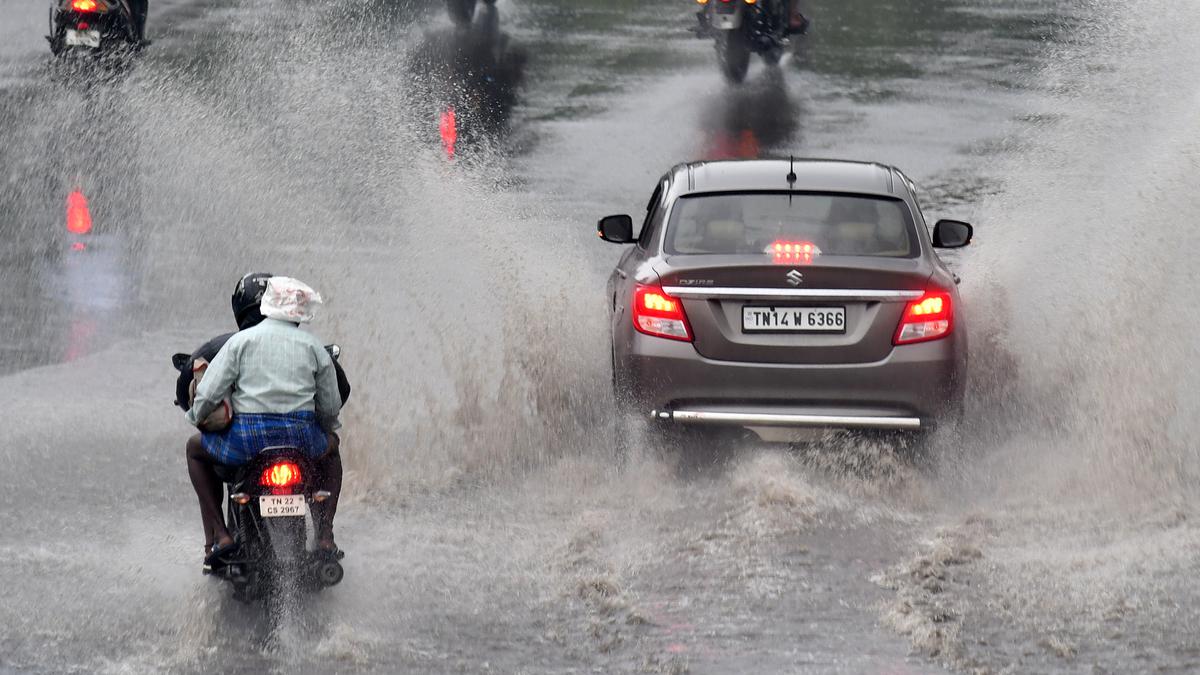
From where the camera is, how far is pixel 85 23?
19406mm

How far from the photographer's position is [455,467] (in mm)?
10258

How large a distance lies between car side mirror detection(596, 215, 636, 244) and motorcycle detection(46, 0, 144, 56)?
33.6 feet

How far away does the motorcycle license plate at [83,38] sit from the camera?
1933cm

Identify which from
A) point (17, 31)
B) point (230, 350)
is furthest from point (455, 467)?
point (17, 31)

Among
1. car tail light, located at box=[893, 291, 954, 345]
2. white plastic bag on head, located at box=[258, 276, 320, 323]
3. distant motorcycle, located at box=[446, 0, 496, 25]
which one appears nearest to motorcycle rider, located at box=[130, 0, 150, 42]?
distant motorcycle, located at box=[446, 0, 496, 25]

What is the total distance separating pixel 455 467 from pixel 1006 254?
6441 mm

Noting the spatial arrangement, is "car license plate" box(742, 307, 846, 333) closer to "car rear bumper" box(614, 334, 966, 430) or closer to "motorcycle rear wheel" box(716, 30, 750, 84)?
"car rear bumper" box(614, 334, 966, 430)

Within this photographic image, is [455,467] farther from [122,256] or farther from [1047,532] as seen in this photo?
[122,256]

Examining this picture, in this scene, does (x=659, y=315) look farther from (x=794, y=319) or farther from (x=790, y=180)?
(x=790, y=180)

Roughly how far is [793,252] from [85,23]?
12.1 m

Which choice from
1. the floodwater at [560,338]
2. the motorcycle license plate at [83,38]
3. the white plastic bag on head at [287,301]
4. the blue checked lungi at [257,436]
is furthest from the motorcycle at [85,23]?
the blue checked lungi at [257,436]

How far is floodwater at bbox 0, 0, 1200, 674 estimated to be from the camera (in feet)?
23.8

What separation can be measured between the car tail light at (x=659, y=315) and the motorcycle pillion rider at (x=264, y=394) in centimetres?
216

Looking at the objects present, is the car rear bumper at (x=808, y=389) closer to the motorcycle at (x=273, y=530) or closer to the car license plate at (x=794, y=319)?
the car license plate at (x=794, y=319)
